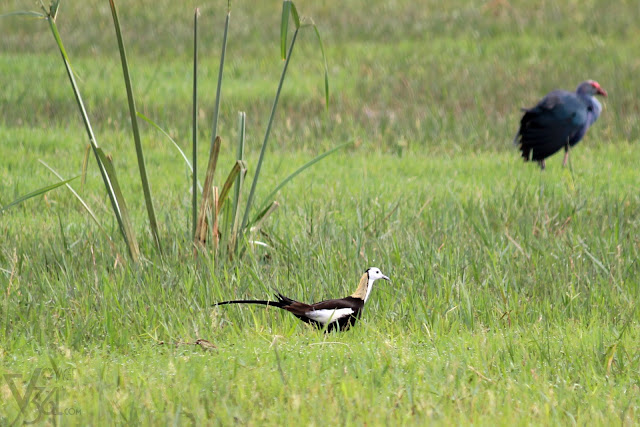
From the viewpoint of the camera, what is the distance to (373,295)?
4336mm

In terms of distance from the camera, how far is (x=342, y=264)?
15.6 ft

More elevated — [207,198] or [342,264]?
[207,198]

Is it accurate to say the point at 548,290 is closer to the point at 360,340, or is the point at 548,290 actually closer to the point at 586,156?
the point at 360,340

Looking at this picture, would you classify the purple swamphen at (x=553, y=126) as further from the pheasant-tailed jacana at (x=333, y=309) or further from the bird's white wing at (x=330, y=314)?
the bird's white wing at (x=330, y=314)

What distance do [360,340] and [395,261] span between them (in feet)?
3.77

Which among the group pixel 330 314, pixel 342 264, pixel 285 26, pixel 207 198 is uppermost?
pixel 285 26

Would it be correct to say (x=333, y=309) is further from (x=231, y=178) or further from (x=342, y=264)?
(x=231, y=178)

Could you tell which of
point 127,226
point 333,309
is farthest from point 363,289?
point 127,226

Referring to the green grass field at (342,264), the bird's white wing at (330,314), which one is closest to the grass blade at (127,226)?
the green grass field at (342,264)

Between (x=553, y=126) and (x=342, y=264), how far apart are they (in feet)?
14.2

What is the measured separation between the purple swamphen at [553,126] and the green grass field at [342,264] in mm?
222

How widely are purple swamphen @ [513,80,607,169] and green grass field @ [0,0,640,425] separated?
22 cm

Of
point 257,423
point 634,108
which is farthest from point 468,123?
point 257,423

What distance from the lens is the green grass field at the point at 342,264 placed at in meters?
3.15
